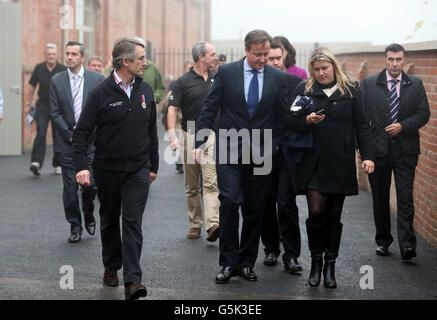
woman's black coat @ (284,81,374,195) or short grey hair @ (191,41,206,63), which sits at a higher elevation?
short grey hair @ (191,41,206,63)

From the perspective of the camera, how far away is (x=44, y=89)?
46.0 ft

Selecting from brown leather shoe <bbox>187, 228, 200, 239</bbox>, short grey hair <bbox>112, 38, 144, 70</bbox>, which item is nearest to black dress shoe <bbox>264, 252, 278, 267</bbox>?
brown leather shoe <bbox>187, 228, 200, 239</bbox>

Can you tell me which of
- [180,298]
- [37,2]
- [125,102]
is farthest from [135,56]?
[37,2]

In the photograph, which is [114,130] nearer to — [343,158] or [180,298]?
[180,298]

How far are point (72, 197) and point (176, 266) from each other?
172 centimetres

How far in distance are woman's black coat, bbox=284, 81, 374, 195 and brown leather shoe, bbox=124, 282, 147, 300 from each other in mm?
1671

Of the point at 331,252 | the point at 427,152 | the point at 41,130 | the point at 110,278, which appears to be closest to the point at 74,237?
the point at 110,278

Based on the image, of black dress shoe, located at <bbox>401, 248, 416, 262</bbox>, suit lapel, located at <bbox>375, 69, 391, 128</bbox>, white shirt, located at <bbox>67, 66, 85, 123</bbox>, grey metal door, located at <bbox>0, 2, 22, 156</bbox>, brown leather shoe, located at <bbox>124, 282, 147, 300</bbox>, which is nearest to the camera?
brown leather shoe, located at <bbox>124, 282, 147, 300</bbox>

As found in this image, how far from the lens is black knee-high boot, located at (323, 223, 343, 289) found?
6.39m

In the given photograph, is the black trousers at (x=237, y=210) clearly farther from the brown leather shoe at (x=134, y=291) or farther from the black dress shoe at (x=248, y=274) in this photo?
the brown leather shoe at (x=134, y=291)

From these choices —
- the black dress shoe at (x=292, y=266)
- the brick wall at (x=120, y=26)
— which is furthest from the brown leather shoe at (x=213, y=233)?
the brick wall at (x=120, y=26)

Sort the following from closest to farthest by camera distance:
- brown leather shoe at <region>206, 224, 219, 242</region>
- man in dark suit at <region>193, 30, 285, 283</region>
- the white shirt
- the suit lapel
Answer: man in dark suit at <region>193, 30, 285, 283</region> < the suit lapel < brown leather shoe at <region>206, 224, 219, 242</region> < the white shirt

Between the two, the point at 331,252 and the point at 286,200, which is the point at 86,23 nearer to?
the point at 286,200

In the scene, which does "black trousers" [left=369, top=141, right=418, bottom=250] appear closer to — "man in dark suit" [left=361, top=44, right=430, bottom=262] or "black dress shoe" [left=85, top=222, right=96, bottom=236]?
"man in dark suit" [left=361, top=44, right=430, bottom=262]
